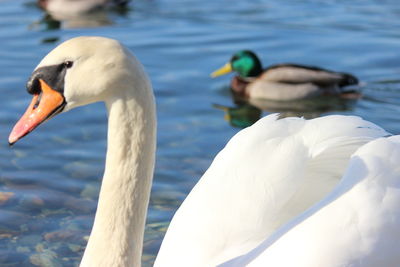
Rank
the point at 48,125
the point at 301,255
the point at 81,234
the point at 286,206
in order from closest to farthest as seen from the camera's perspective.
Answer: the point at 301,255 → the point at 286,206 → the point at 81,234 → the point at 48,125

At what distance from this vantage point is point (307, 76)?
30.6ft

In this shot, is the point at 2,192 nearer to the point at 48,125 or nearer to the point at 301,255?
the point at 48,125

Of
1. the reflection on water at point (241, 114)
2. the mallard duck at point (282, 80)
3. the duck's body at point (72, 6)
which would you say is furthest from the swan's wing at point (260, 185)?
the duck's body at point (72, 6)

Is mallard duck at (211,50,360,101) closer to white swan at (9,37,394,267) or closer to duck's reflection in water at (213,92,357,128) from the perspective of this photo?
duck's reflection in water at (213,92,357,128)

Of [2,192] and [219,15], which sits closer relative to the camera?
[2,192]

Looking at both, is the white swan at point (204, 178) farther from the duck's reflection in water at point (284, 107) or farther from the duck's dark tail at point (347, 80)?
the duck's dark tail at point (347, 80)

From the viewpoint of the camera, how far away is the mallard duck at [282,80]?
9281mm

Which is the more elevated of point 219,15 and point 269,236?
point 269,236

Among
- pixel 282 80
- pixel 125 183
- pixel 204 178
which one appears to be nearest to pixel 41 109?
pixel 125 183

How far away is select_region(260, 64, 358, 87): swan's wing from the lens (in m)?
9.19

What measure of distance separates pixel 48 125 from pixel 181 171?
1.75 meters

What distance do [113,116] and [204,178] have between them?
0.93 meters

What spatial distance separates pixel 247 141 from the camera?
14.4 feet

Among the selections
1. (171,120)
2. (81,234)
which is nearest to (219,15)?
(171,120)
